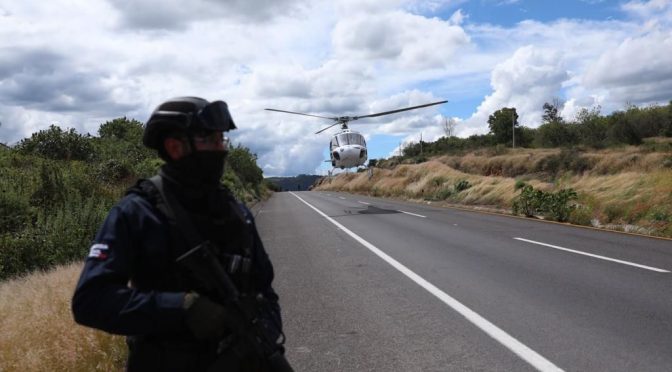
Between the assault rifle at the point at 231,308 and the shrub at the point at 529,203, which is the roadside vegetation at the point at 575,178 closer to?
the shrub at the point at 529,203

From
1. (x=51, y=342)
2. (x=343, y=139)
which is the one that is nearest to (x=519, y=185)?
(x=343, y=139)

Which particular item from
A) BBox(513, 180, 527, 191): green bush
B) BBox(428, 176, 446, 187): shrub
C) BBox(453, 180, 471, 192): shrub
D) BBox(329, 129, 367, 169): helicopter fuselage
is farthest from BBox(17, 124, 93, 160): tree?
BBox(428, 176, 446, 187): shrub

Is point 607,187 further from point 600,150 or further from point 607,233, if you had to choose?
point 600,150

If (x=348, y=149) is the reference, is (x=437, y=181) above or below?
below

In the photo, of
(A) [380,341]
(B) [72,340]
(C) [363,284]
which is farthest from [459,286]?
(B) [72,340]

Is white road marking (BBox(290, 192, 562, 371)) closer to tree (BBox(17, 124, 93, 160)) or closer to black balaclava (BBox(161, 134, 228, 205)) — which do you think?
black balaclava (BBox(161, 134, 228, 205))

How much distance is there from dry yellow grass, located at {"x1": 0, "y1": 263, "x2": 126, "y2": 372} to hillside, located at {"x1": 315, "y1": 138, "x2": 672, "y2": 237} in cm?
1400

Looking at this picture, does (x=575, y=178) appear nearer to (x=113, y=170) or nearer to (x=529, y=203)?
(x=529, y=203)

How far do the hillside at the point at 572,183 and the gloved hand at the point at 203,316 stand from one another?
14853 millimetres

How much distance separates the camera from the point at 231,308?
215 cm

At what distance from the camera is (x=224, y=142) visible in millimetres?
2461

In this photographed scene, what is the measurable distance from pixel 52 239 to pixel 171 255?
30.5ft

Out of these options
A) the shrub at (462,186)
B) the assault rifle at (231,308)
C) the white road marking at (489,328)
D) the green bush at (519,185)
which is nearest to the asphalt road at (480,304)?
the white road marking at (489,328)

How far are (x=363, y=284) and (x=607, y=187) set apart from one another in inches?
593
